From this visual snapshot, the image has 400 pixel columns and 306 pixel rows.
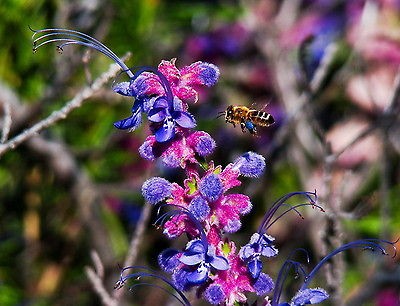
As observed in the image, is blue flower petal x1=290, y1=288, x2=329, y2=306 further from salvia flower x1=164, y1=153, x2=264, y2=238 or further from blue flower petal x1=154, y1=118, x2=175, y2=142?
blue flower petal x1=154, y1=118, x2=175, y2=142

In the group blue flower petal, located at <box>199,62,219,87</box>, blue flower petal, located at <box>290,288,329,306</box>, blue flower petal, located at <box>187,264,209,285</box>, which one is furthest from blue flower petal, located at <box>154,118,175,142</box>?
blue flower petal, located at <box>290,288,329,306</box>

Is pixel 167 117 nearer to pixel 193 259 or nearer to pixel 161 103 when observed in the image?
pixel 161 103

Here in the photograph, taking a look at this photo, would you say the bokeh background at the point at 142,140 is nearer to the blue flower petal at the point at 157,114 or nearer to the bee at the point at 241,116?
the bee at the point at 241,116

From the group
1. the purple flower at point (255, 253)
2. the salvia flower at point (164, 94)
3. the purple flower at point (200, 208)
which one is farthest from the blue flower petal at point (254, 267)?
the salvia flower at point (164, 94)

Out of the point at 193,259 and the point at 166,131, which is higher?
the point at 166,131

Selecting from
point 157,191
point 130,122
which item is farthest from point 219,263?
point 130,122
